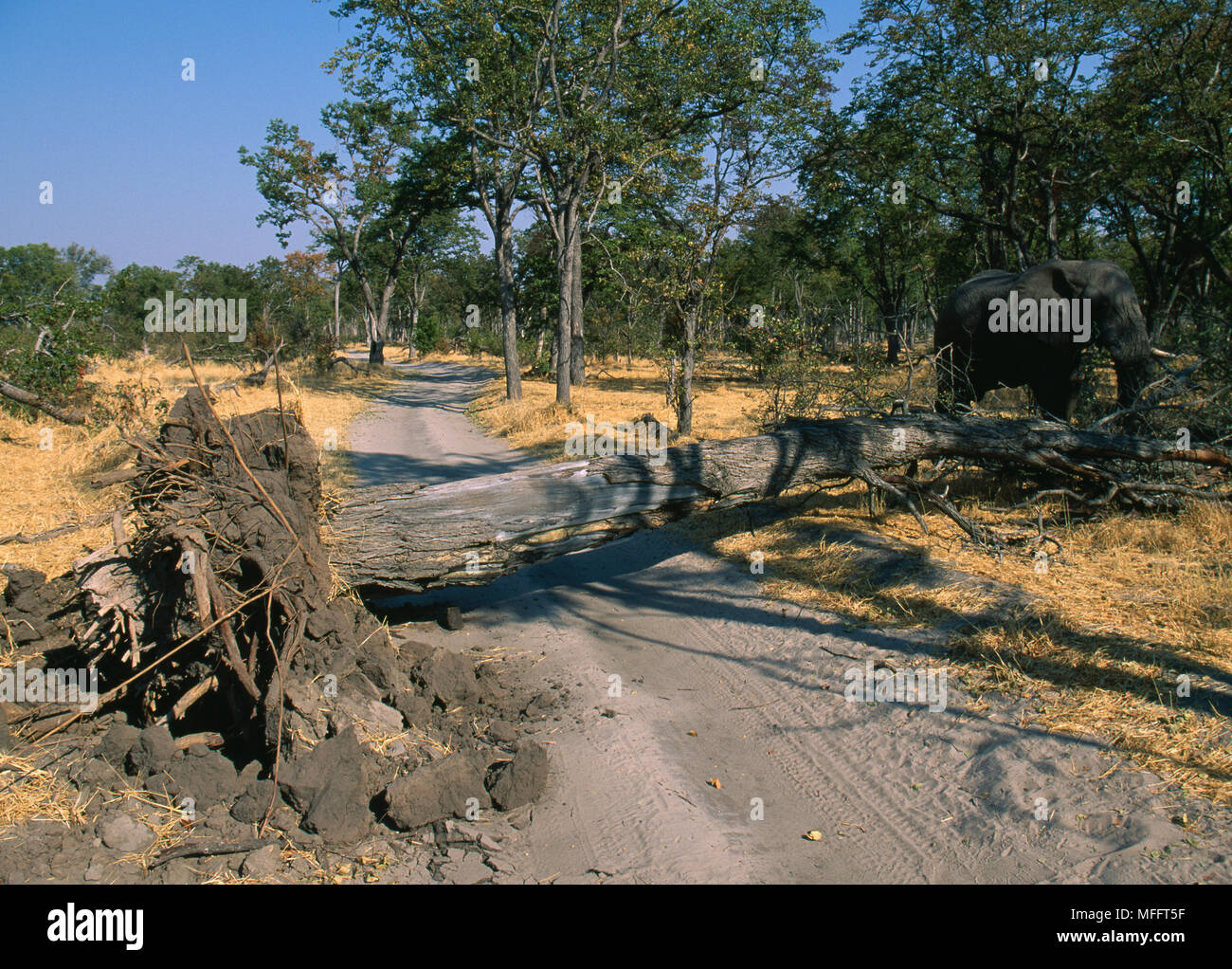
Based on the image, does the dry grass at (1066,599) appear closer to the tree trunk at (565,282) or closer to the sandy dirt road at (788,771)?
the sandy dirt road at (788,771)

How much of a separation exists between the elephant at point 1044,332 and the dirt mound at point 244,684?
6.45 meters

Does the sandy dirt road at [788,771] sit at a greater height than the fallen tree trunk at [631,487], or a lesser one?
lesser

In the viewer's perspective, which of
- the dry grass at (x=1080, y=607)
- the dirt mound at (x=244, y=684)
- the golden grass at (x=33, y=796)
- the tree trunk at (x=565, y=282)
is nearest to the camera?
the golden grass at (x=33, y=796)

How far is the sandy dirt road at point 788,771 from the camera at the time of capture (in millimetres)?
3852

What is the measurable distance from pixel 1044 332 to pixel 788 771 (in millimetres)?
6888

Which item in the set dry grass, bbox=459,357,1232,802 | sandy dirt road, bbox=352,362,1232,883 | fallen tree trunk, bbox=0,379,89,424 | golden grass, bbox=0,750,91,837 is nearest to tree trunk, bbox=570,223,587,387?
fallen tree trunk, bbox=0,379,89,424

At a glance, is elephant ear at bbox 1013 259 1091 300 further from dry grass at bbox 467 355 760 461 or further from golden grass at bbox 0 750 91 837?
golden grass at bbox 0 750 91 837

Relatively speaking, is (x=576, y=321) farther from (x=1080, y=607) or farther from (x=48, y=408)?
(x=1080, y=607)

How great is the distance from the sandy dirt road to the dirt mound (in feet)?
1.82

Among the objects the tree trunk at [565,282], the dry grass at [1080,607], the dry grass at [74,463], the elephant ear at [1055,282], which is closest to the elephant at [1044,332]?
the elephant ear at [1055,282]

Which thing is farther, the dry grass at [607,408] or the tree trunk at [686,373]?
the dry grass at [607,408]

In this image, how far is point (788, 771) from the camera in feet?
15.8

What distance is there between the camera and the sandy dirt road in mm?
3852
